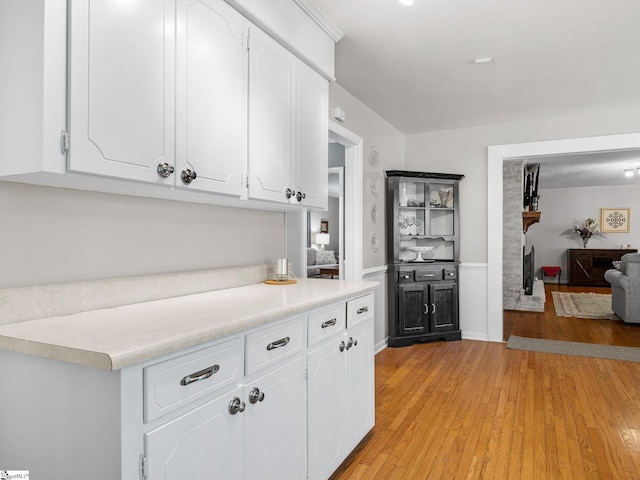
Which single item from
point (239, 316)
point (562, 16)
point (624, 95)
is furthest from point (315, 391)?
point (624, 95)

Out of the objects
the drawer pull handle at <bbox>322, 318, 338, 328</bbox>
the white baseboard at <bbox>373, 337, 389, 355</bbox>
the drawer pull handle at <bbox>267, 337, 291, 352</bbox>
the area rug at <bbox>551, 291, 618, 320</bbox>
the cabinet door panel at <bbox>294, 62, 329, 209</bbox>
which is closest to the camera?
the drawer pull handle at <bbox>267, 337, 291, 352</bbox>

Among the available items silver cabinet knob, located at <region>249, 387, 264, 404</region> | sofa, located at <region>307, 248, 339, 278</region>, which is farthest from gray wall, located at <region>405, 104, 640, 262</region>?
silver cabinet knob, located at <region>249, 387, 264, 404</region>

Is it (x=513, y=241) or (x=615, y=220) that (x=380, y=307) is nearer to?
(x=513, y=241)

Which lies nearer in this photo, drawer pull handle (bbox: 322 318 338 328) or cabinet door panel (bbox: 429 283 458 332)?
drawer pull handle (bbox: 322 318 338 328)

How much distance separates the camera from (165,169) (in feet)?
5.06

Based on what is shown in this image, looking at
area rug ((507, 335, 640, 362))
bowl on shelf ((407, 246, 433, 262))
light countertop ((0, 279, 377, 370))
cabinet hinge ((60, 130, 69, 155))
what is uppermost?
cabinet hinge ((60, 130, 69, 155))

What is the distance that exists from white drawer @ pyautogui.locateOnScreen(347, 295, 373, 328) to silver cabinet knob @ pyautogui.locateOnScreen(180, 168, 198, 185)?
102 cm

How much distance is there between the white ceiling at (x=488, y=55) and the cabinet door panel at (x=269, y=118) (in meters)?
0.57

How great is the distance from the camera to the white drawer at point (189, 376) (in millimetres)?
1104

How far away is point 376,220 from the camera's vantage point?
4594mm

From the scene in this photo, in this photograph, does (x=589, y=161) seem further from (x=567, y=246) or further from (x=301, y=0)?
(x=301, y=0)

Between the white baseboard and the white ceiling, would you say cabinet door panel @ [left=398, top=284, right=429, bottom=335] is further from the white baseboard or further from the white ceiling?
the white ceiling

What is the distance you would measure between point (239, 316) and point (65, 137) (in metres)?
0.74

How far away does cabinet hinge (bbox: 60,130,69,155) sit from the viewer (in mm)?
Result: 1218
